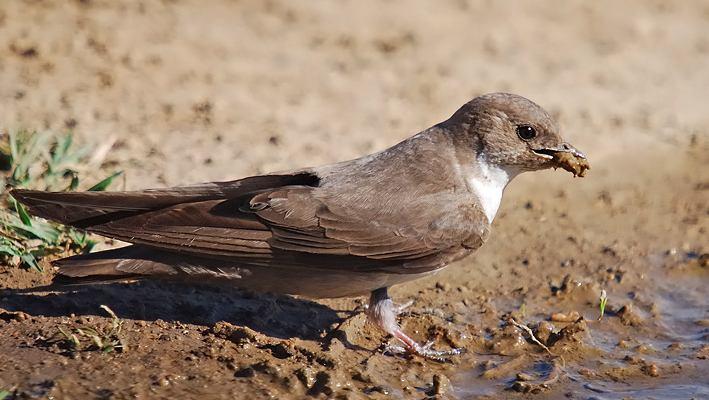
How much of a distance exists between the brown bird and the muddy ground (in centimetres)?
37

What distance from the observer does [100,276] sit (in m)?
5.84

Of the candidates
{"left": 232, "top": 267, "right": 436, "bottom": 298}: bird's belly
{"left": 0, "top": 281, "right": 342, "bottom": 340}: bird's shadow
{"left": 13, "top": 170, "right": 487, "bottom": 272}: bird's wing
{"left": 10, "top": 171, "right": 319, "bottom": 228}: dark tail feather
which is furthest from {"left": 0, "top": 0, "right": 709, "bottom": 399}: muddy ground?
{"left": 10, "top": 171, "right": 319, "bottom": 228}: dark tail feather

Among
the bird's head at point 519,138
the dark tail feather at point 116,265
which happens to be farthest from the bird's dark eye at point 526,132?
the dark tail feather at point 116,265

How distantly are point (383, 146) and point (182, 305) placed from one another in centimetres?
303

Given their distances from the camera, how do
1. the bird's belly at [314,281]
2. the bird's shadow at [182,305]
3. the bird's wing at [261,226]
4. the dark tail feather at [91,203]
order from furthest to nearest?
the bird's shadow at [182,305] → the bird's belly at [314,281] → the bird's wing at [261,226] → the dark tail feather at [91,203]

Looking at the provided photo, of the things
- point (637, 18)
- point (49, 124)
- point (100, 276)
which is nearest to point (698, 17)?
point (637, 18)

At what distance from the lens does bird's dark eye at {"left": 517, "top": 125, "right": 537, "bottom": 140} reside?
6.62m

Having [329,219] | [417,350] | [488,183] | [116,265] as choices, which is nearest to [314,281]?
[329,219]

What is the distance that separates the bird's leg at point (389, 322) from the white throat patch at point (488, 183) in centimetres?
78

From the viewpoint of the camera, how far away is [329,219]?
6.10 meters

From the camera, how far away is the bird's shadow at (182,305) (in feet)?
20.5

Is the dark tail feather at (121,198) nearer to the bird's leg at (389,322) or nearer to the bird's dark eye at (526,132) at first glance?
the bird's leg at (389,322)

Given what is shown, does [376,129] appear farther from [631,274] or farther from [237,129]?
[631,274]

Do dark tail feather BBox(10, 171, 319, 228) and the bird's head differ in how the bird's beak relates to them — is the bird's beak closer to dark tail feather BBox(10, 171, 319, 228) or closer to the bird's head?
the bird's head
